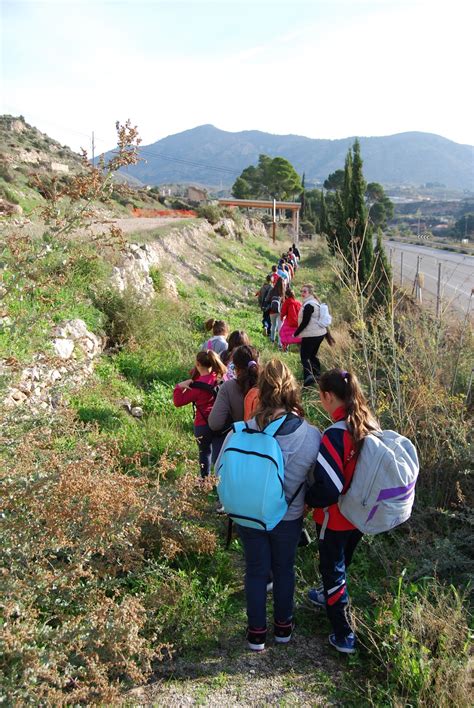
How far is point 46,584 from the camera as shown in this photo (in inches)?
103

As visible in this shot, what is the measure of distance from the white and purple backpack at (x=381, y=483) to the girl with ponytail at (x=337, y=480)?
0.05 metres

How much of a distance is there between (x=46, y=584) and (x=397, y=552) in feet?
8.37

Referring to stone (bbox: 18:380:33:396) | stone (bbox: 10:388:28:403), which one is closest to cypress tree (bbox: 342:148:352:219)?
stone (bbox: 18:380:33:396)

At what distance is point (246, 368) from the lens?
→ 429 centimetres

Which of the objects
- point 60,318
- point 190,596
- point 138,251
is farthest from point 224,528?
point 138,251

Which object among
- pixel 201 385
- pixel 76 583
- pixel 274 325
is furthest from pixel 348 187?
pixel 76 583

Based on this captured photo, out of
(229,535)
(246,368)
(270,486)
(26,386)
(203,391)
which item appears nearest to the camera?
Result: (270,486)

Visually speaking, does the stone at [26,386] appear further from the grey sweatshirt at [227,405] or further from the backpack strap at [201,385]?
the grey sweatshirt at [227,405]

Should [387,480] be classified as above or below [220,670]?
above

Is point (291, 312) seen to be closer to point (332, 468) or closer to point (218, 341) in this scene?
point (218, 341)

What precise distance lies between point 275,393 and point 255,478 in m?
0.49

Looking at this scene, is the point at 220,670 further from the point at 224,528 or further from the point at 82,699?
the point at 224,528

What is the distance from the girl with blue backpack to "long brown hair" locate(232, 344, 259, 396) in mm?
1029

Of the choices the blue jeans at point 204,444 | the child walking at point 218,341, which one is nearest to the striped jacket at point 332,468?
the blue jeans at point 204,444
